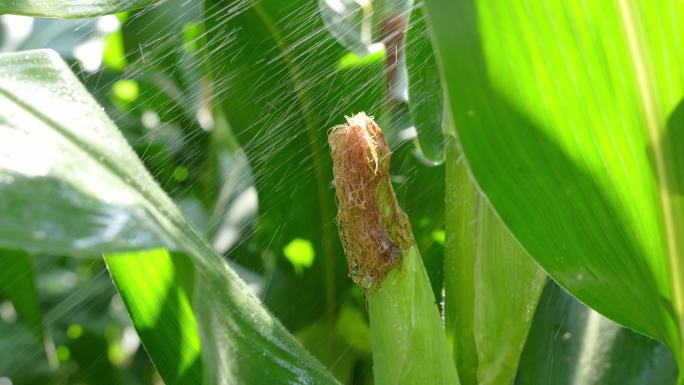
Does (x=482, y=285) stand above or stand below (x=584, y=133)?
below

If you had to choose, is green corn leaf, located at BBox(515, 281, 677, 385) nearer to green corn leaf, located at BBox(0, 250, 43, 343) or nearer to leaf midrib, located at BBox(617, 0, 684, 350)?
leaf midrib, located at BBox(617, 0, 684, 350)

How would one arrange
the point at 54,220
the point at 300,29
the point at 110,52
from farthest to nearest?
the point at 110,52, the point at 300,29, the point at 54,220

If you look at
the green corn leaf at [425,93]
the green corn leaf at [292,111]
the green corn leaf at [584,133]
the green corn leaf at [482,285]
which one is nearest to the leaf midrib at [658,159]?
the green corn leaf at [584,133]

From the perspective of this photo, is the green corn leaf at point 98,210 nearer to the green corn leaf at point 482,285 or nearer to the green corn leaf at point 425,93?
the green corn leaf at point 482,285

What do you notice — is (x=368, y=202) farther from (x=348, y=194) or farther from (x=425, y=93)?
(x=425, y=93)

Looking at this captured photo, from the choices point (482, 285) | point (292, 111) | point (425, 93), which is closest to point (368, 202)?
point (482, 285)

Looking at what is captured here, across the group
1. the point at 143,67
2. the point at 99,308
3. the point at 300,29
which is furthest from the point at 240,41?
the point at 99,308

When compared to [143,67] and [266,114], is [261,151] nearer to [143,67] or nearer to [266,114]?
[266,114]
